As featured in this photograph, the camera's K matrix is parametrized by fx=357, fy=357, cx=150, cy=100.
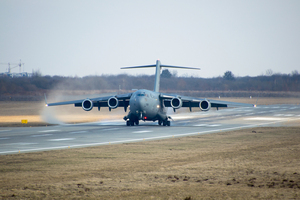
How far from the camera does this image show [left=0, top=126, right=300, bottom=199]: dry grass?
9.73 metres

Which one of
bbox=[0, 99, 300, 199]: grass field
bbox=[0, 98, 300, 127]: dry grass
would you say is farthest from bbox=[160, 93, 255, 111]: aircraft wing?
bbox=[0, 98, 300, 127]: dry grass

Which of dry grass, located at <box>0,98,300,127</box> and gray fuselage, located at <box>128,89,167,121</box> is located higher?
gray fuselage, located at <box>128,89,167,121</box>

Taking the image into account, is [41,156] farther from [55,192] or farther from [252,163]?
[252,163]

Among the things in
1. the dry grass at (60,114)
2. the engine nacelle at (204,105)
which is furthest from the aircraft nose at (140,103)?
the dry grass at (60,114)

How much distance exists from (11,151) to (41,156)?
2606mm

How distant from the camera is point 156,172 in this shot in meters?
12.3

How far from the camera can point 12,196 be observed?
945 centimetres

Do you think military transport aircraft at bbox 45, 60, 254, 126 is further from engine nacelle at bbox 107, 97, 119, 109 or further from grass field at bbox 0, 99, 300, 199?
grass field at bbox 0, 99, 300, 199

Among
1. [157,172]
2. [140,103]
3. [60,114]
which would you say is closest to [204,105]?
[140,103]

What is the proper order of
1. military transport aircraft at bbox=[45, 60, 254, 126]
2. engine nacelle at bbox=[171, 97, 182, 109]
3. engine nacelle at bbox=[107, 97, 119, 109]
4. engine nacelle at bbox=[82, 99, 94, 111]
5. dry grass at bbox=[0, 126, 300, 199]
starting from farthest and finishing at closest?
1. engine nacelle at bbox=[82, 99, 94, 111]
2. engine nacelle at bbox=[107, 97, 119, 109]
3. engine nacelle at bbox=[171, 97, 182, 109]
4. military transport aircraft at bbox=[45, 60, 254, 126]
5. dry grass at bbox=[0, 126, 300, 199]

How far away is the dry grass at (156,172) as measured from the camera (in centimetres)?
973

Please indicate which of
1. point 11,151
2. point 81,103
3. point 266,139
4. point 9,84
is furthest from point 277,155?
point 9,84

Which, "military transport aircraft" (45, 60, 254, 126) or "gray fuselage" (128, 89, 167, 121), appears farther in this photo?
"military transport aircraft" (45, 60, 254, 126)

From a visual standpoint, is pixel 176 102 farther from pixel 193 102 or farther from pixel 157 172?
pixel 157 172
